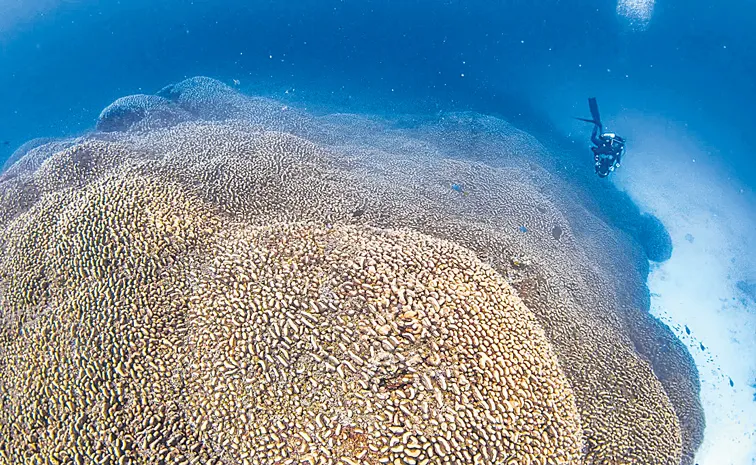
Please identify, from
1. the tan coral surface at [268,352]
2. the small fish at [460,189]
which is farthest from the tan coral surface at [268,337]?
the small fish at [460,189]

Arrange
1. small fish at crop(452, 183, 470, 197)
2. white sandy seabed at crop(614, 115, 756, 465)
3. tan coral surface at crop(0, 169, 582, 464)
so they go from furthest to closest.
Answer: white sandy seabed at crop(614, 115, 756, 465) → small fish at crop(452, 183, 470, 197) → tan coral surface at crop(0, 169, 582, 464)

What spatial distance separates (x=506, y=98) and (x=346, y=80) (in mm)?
13488

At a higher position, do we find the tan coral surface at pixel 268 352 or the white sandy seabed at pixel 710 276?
the tan coral surface at pixel 268 352

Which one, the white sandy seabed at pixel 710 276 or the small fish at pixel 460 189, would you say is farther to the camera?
the white sandy seabed at pixel 710 276

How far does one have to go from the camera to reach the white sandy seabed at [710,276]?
1138 centimetres

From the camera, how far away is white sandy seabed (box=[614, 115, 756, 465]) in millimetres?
11383

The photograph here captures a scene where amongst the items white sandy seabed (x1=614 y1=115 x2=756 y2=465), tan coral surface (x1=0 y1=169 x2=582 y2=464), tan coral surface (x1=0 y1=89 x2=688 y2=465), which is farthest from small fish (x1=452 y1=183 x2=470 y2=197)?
white sandy seabed (x1=614 y1=115 x2=756 y2=465)

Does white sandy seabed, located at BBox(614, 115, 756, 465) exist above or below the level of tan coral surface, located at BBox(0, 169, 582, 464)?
below

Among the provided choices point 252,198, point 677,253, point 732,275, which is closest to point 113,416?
point 252,198

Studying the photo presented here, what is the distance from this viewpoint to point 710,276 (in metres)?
17.2

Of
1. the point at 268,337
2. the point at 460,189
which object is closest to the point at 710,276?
the point at 460,189

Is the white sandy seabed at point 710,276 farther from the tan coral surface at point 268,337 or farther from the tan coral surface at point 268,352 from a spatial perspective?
the tan coral surface at point 268,352

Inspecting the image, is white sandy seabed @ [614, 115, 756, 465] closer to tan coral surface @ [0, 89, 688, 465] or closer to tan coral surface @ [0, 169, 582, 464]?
tan coral surface @ [0, 89, 688, 465]

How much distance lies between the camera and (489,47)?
38875 mm
